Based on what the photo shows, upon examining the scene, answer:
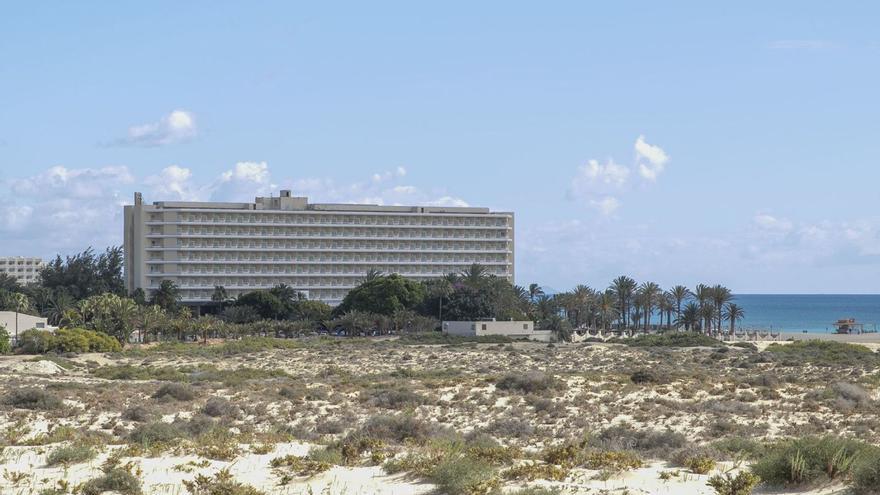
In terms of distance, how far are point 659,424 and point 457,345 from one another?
195 ft

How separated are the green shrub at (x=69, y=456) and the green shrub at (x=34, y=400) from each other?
45.9ft

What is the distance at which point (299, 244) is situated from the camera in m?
151

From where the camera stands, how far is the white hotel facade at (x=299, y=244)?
5704 inches

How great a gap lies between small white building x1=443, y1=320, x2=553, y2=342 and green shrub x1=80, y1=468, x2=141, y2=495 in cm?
8513

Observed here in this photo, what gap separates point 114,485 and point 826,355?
182 feet

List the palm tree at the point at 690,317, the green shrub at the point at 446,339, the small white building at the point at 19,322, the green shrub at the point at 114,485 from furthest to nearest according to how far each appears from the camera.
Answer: the palm tree at the point at 690,317 < the green shrub at the point at 446,339 < the small white building at the point at 19,322 < the green shrub at the point at 114,485

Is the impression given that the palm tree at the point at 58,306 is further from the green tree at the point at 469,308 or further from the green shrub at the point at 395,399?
the green shrub at the point at 395,399

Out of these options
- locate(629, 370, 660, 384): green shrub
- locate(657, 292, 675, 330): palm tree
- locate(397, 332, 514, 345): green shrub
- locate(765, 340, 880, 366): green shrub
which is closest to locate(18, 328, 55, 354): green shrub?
locate(397, 332, 514, 345): green shrub

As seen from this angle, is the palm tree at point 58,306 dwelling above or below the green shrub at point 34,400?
above

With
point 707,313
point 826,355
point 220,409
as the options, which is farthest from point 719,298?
point 220,409

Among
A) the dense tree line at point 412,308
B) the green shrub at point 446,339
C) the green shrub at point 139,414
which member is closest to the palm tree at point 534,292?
the dense tree line at point 412,308

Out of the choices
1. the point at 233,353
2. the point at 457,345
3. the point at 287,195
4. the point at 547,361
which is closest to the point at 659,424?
the point at 547,361

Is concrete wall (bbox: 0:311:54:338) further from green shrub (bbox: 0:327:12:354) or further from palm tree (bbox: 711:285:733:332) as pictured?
palm tree (bbox: 711:285:733:332)

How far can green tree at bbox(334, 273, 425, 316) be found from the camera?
119188 millimetres
